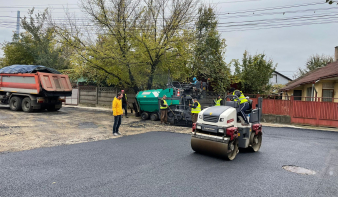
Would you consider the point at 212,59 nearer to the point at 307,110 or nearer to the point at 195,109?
the point at 307,110

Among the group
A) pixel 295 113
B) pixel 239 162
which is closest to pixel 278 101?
pixel 295 113

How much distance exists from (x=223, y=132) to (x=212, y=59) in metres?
14.1

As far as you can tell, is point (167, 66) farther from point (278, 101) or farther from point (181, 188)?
point (181, 188)

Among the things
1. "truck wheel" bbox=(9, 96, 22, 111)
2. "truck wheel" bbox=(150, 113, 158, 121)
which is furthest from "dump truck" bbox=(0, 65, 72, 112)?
"truck wheel" bbox=(150, 113, 158, 121)

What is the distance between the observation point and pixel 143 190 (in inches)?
162

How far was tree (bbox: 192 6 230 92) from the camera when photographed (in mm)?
18916

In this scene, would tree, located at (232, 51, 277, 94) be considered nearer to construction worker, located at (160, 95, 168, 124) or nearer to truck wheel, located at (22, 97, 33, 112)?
construction worker, located at (160, 95, 168, 124)

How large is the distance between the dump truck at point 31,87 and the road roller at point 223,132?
37.5 ft

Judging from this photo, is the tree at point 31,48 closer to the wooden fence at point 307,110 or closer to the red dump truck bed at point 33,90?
the red dump truck bed at point 33,90

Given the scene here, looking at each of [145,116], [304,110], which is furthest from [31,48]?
[304,110]

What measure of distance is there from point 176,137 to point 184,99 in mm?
3106

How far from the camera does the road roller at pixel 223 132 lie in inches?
235

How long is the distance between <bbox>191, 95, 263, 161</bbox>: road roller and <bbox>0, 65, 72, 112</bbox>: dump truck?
11442 millimetres

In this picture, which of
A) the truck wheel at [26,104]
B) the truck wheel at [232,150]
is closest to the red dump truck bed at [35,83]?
the truck wheel at [26,104]
